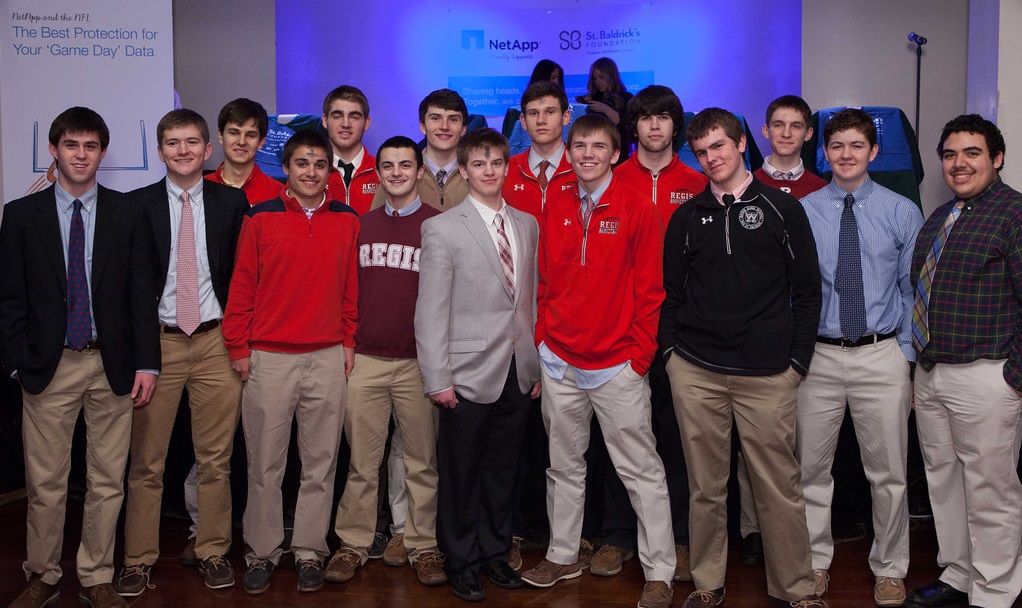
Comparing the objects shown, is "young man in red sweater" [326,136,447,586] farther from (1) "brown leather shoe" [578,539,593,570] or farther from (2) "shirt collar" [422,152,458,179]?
(1) "brown leather shoe" [578,539,593,570]

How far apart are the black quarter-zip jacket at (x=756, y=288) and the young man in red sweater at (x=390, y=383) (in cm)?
107

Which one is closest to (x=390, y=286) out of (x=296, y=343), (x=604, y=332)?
(x=296, y=343)

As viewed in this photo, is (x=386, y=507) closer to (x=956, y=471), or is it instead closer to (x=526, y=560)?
(x=526, y=560)

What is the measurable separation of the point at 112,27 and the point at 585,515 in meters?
3.67

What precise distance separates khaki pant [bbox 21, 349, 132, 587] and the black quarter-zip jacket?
2.06 metres

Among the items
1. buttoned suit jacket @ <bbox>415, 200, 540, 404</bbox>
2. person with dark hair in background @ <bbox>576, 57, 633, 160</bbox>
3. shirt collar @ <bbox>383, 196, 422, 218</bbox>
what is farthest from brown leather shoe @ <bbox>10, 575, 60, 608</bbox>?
person with dark hair in background @ <bbox>576, 57, 633, 160</bbox>

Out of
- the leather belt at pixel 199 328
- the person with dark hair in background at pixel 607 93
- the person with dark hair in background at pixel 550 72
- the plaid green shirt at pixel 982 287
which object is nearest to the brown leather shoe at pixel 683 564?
the plaid green shirt at pixel 982 287

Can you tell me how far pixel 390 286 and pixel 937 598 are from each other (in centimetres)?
225

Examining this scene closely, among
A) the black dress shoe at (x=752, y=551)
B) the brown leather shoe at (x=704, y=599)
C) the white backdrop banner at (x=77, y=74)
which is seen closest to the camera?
the brown leather shoe at (x=704, y=599)

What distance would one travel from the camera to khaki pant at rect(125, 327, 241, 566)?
10.5 feet

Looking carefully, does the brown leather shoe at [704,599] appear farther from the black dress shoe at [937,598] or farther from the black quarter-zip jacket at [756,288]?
the black quarter-zip jacket at [756,288]

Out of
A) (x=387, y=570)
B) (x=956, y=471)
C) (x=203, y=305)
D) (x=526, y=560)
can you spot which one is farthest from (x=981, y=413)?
(x=203, y=305)

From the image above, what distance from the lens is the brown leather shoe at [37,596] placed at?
9.71 ft

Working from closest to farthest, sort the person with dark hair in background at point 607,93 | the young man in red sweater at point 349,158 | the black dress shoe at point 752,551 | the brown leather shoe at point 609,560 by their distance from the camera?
1. the brown leather shoe at point 609,560
2. the black dress shoe at point 752,551
3. the young man in red sweater at point 349,158
4. the person with dark hair in background at point 607,93
